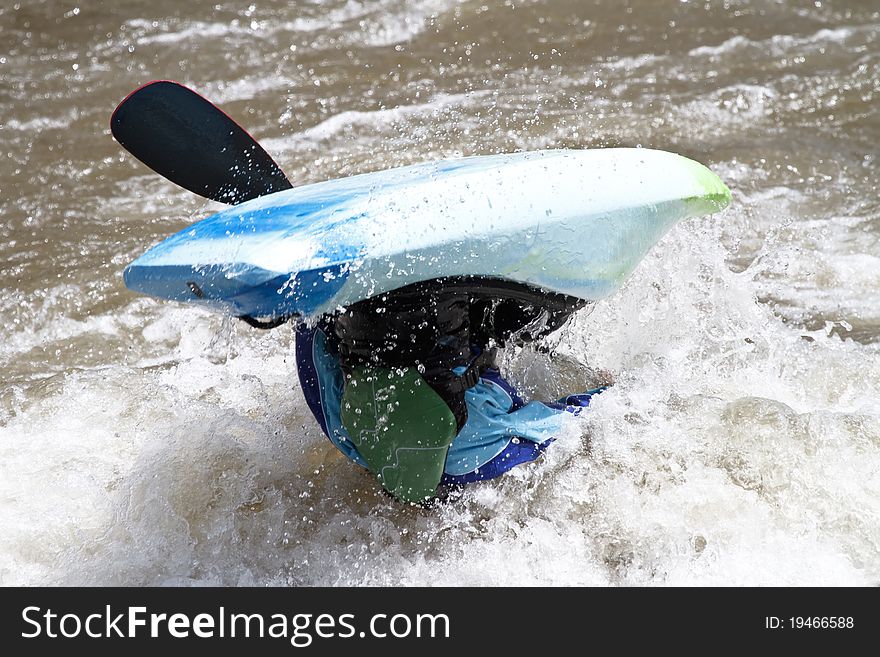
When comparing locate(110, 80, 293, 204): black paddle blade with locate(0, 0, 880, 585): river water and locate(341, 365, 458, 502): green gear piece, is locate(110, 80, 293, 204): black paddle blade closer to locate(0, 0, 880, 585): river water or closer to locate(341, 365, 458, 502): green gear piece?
locate(0, 0, 880, 585): river water

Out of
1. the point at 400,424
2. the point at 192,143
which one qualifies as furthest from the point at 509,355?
the point at 192,143

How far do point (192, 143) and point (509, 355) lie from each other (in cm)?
76

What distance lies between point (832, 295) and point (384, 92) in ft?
7.05

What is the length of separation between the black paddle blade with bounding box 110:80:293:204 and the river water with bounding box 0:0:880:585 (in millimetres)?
325

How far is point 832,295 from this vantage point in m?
2.94

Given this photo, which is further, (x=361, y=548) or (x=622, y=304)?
(x=622, y=304)

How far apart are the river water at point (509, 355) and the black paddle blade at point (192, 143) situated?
33 cm

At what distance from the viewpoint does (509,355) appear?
196 cm

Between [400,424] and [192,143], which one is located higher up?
[192,143]

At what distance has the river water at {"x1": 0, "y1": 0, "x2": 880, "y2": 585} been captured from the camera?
193 centimetres

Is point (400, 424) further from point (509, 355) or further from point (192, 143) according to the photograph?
point (192, 143)

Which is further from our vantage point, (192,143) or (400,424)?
(192,143)

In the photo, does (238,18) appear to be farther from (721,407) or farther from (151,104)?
(721,407)
